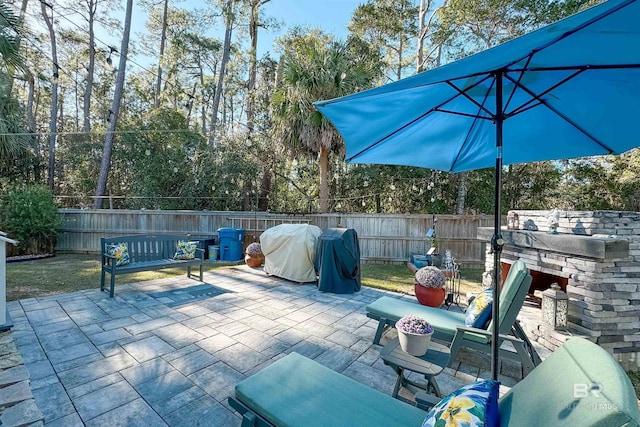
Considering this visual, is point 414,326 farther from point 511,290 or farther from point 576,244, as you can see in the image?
point 576,244

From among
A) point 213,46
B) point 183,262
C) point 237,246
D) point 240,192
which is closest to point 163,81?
point 213,46

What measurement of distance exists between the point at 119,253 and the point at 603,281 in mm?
6235

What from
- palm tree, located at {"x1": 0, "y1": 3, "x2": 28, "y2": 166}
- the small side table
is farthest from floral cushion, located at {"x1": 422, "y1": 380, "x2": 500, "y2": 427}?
palm tree, located at {"x1": 0, "y1": 3, "x2": 28, "y2": 166}

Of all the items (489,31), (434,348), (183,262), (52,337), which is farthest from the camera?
(489,31)

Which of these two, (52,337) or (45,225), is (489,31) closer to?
(52,337)

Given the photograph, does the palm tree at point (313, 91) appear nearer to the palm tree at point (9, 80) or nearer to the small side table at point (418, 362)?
the palm tree at point (9, 80)

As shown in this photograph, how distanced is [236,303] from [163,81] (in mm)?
14935

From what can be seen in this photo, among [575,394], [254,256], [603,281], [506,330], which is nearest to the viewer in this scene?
[575,394]

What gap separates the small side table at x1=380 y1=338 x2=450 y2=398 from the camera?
6.69 feet

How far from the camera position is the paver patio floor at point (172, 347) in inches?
87.4

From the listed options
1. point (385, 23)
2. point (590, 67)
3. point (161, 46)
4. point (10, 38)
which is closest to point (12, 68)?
point (10, 38)

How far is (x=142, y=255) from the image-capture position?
5.40 m

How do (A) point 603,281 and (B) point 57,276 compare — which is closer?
(A) point 603,281

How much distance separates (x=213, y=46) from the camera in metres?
15.1
